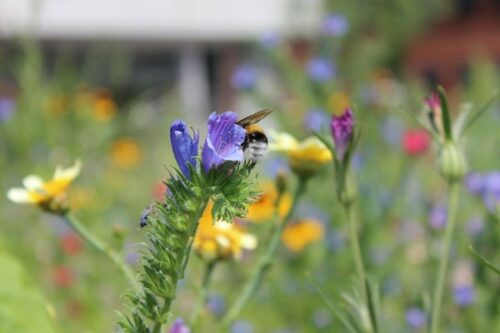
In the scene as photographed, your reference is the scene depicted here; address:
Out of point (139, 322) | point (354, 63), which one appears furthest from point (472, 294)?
point (354, 63)

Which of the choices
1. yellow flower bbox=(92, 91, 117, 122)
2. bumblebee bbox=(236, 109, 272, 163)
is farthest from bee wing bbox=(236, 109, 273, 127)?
yellow flower bbox=(92, 91, 117, 122)

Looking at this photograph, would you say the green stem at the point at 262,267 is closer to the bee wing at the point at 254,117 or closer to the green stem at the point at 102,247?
the green stem at the point at 102,247

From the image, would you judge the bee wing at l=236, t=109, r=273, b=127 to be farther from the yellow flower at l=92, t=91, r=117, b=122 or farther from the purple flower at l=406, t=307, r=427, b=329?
the yellow flower at l=92, t=91, r=117, b=122

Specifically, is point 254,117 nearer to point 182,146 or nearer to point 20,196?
point 182,146

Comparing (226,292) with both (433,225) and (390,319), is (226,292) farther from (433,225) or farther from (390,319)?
(433,225)

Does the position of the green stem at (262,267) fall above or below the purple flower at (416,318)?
above

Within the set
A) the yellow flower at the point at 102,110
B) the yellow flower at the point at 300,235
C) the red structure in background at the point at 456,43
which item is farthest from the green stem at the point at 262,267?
the red structure in background at the point at 456,43
